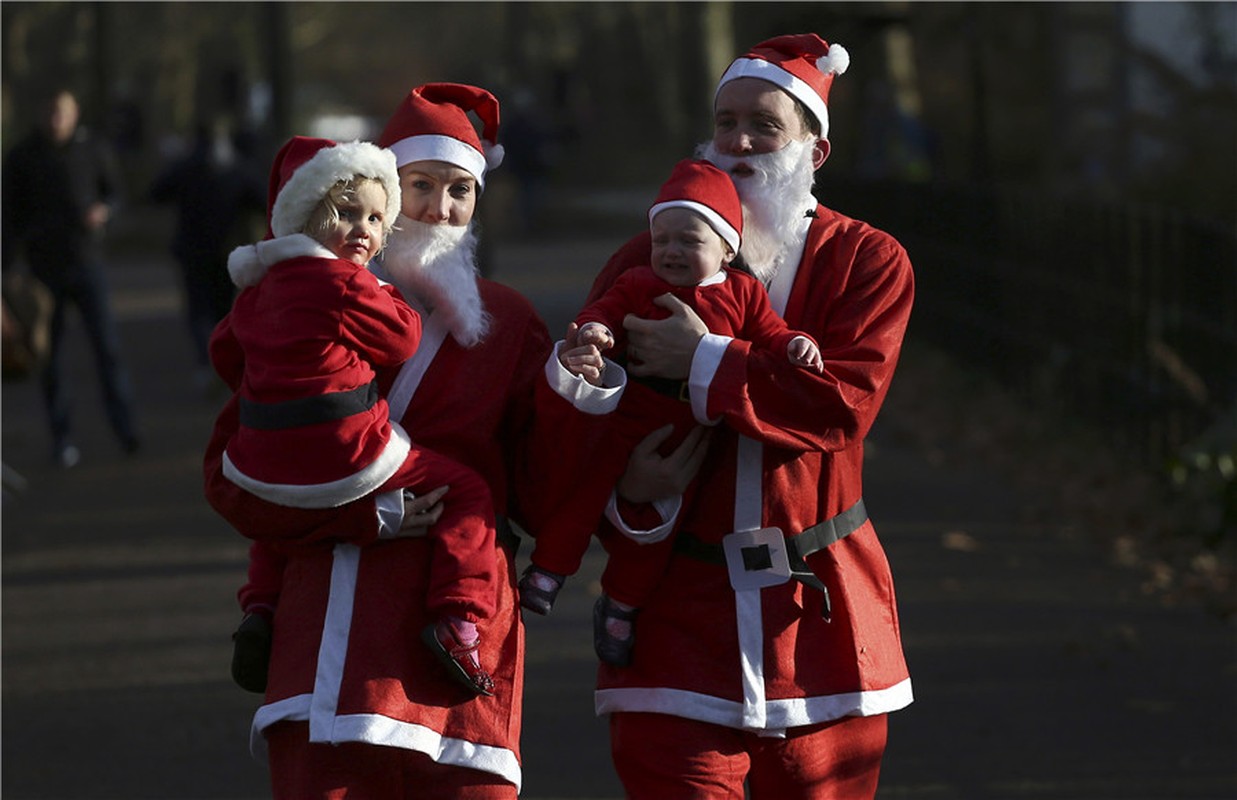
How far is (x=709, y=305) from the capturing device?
12.5 ft

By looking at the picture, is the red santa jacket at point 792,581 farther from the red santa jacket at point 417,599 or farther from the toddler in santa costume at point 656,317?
the red santa jacket at point 417,599

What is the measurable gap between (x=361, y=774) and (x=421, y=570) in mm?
386

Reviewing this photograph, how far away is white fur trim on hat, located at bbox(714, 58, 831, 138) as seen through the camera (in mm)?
3906

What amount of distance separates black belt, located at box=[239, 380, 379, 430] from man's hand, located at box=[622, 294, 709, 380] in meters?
0.51

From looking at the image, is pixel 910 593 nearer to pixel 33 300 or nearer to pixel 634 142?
pixel 33 300

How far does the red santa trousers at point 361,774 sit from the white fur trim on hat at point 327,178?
0.93m

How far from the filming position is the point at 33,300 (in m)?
10.7

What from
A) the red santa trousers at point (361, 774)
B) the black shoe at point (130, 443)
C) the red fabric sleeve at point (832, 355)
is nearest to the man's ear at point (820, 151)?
the red fabric sleeve at point (832, 355)

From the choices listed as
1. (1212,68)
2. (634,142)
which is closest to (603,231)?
(1212,68)

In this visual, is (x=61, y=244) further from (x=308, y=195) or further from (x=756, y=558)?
(x=756, y=558)

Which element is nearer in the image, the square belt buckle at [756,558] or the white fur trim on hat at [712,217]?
the white fur trim on hat at [712,217]

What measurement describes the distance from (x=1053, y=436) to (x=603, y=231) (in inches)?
738

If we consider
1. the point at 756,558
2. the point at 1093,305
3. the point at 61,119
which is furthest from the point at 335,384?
the point at 61,119

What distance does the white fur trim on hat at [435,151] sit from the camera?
12.7 ft
